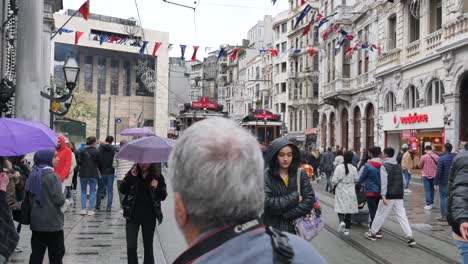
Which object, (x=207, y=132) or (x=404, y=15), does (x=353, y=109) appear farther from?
(x=207, y=132)

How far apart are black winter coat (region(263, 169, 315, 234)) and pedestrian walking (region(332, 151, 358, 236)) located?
17.5 feet

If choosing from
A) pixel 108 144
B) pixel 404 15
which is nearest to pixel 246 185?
pixel 108 144

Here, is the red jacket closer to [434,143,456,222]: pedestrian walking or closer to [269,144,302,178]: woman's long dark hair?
[269,144,302,178]: woman's long dark hair

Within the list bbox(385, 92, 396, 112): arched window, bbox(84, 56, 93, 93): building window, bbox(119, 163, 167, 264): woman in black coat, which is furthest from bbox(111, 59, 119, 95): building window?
bbox(119, 163, 167, 264): woman in black coat

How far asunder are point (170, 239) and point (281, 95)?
59547mm

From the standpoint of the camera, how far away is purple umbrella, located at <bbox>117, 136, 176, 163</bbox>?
22.2 feet

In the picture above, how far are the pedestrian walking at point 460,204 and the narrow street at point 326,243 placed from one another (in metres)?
3.66

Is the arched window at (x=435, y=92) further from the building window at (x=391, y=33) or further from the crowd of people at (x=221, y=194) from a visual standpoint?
the crowd of people at (x=221, y=194)

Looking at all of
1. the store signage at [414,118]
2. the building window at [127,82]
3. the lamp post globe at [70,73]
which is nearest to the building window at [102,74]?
the building window at [127,82]

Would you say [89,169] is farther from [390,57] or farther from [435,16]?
[390,57]

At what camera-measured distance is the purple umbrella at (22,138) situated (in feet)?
19.6

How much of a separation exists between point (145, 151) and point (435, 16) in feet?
75.3

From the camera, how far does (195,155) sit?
181 centimetres

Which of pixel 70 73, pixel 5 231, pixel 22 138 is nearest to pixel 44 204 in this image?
pixel 22 138
